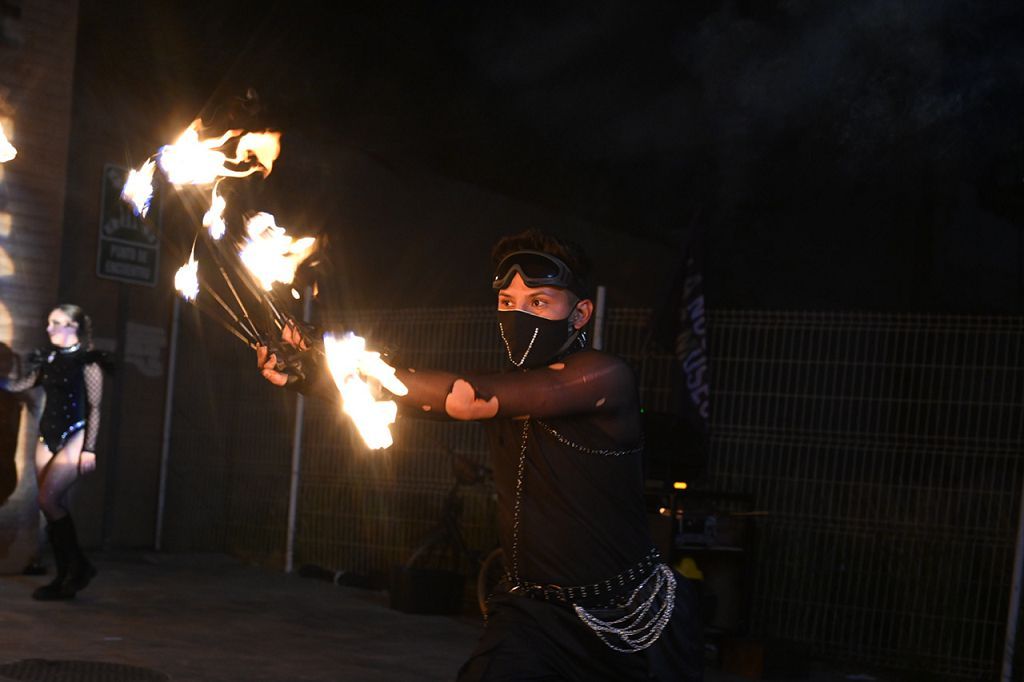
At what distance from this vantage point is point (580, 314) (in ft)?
13.4

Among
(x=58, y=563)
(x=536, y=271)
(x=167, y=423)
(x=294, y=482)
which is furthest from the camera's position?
(x=167, y=423)

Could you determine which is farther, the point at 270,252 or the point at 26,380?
the point at 26,380

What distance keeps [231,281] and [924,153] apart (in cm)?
1241

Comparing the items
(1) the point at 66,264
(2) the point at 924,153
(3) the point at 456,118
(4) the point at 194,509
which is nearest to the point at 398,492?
(4) the point at 194,509

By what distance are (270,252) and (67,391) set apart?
6119 mm

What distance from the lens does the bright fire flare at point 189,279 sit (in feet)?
12.9

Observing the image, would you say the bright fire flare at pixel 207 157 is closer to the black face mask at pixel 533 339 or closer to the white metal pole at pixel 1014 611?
the black face mask at pixel 533 339

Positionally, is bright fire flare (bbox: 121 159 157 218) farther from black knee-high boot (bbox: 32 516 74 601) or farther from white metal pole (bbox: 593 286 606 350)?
white metal pole (bbox: 593 286 606 350)

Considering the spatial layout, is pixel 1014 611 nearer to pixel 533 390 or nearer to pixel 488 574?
pixel 488 574

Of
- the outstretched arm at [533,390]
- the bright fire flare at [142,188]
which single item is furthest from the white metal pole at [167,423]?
the outstretched arm at [533,390]

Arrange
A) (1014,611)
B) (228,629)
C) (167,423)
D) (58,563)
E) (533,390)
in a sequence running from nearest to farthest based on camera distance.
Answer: (533,390), (1014,611), (228,629), (58,563), (167,423)

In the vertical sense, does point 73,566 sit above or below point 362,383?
below

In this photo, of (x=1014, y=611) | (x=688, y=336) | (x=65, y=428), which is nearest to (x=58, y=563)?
(x=65, y=428)

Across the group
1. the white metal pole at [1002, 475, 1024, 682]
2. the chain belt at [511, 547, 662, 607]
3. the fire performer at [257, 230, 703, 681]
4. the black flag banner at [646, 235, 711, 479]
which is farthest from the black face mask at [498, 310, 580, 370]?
the white metal pole at [1002, 475, 1024, 682]
